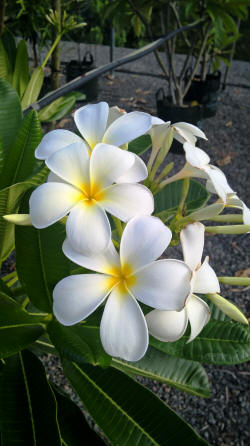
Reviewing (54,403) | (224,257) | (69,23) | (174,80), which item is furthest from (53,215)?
(174,80)

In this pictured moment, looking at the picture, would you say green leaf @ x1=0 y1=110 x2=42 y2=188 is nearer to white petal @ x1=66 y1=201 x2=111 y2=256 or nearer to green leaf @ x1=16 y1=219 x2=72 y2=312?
green leaf @ x1=16 y1=219 x2=72 y2=312

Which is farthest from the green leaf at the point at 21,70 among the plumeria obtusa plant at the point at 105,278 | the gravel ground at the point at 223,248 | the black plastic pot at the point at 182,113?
the black plastic pot at the point at 182,113

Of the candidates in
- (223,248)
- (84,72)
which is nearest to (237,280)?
(223,248)

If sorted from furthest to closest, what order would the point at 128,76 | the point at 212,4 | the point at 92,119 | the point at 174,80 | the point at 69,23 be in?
the point at 128,76
the point at 174,80
the point at 212,4
the point at 69,23
the point at 92,119

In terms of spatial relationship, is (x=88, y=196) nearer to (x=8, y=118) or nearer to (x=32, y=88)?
(x=8, y=118)

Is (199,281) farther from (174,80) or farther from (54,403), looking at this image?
(174,80)

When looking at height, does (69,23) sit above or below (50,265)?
above
